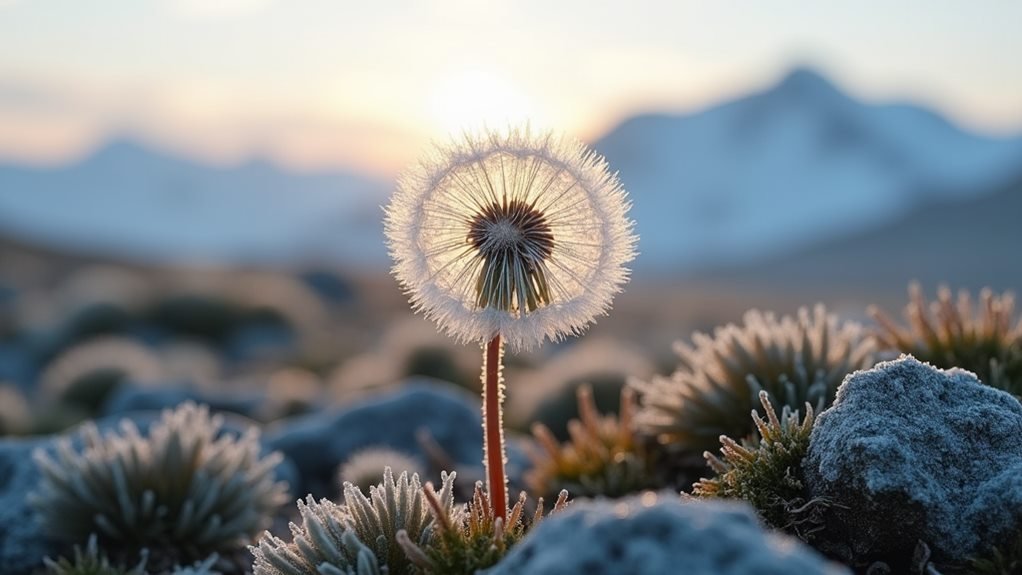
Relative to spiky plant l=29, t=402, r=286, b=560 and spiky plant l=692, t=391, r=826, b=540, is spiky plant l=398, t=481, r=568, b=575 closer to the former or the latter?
spiky plant l=692, t=391, r=826, b=540

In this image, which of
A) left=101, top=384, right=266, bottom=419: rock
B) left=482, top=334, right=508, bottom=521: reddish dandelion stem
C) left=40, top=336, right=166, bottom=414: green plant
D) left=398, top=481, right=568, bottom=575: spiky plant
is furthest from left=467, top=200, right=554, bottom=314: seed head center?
left=40, top=336, right=166, bottom=414: green plant

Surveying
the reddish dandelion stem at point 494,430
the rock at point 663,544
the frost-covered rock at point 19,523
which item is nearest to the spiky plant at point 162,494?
the frost-covered rock at point 19,523

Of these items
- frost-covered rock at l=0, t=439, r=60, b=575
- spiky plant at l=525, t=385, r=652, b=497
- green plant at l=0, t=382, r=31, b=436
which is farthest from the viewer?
green plant at l=0, t=382, r=31, b=436

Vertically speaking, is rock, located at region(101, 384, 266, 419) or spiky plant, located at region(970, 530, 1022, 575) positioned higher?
rock, located at region(101, 384, 266, 419)

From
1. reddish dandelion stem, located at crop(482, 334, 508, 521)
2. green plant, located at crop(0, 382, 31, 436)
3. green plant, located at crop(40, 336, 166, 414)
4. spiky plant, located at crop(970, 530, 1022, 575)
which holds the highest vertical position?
green plant, located at crop(40, 336, 166, 414)

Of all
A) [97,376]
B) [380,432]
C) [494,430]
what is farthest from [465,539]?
[97,376]

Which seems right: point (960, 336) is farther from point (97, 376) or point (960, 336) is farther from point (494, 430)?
point (97, 376)

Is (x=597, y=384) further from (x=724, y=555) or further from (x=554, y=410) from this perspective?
(x=724, y=555)
